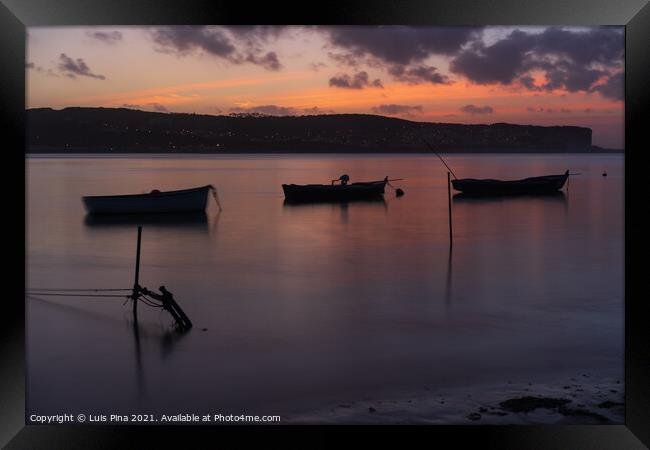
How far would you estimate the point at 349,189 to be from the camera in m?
29.0

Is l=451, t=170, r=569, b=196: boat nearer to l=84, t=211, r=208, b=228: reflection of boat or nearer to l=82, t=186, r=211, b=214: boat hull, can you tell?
l=82, t=186, r=211, b=214: boat hull

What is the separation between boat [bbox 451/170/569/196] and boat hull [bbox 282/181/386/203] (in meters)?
3.97

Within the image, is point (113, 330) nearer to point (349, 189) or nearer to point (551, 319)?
point (551, 319)

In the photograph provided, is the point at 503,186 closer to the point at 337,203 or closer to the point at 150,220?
the point at 337,203

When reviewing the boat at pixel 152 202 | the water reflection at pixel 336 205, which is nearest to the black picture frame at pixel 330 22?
the boat at pixel 152 202

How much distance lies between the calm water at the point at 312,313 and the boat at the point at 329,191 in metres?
5.38

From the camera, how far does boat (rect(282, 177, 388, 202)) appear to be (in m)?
28.4

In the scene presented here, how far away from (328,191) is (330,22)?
77.2 ft

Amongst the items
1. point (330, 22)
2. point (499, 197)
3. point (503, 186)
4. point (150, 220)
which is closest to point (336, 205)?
point (503, 186)

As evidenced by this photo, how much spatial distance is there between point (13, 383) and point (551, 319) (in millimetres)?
7023

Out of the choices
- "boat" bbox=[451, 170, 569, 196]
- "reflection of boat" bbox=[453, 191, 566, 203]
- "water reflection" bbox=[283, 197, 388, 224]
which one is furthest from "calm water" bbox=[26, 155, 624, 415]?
"boat" bbox=[451, 170, 569, 196]

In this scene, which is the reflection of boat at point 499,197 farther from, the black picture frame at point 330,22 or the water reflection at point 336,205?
the black picture frame at point 330,22

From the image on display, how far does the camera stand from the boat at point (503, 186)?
31750 millimetres

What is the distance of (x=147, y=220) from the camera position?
73.1 feet
